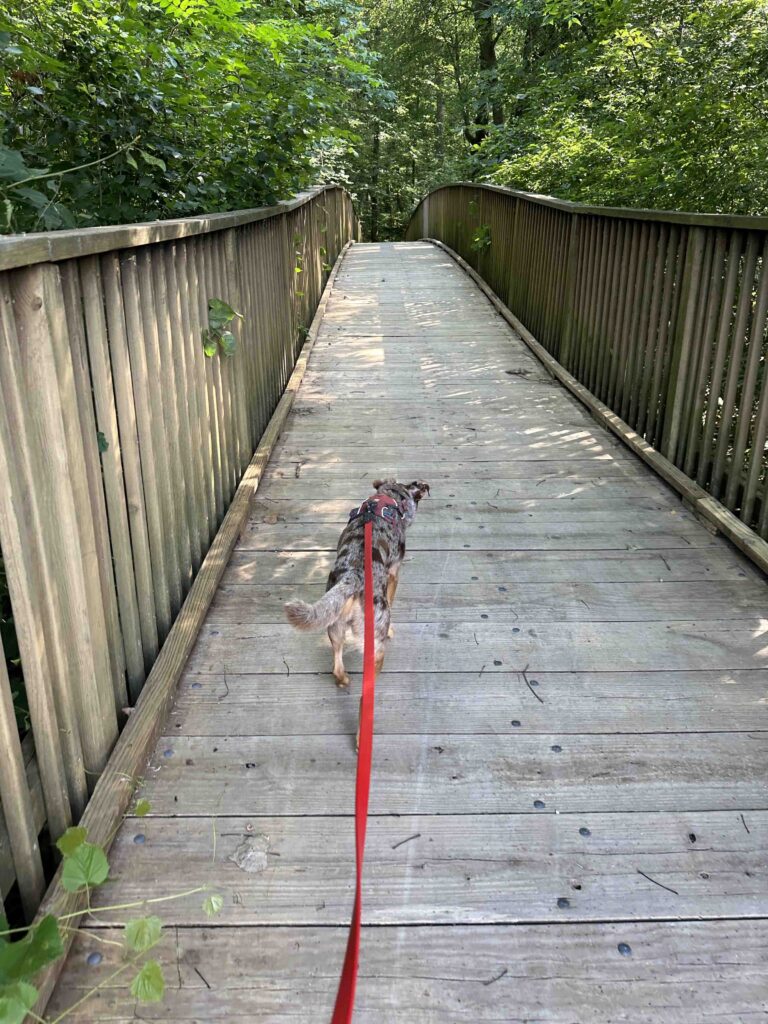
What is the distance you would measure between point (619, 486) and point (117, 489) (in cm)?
287

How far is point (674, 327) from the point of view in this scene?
430 centimetres

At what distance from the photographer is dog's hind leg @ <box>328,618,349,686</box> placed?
7.98ft

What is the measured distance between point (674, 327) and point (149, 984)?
3.92m

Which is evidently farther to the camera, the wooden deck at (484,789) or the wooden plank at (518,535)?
the wooden plank at (518,535)

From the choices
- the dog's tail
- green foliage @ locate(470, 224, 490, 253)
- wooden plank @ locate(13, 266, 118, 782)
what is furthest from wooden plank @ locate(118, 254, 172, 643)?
green foliage @ locate(470, 224, 490, 253)

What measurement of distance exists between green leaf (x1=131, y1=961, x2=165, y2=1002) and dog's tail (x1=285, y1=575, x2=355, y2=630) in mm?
925

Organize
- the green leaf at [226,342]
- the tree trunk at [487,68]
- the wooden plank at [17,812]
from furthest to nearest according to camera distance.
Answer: the tree trunk at [487,68] < the green leaf at [226,342] < the wooden plank at [17,812]

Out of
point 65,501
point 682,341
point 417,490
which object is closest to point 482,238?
point 682,341

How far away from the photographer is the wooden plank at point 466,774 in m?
2.06

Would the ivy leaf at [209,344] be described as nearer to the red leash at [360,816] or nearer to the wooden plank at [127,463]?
→ the wooden plank at [127,463]

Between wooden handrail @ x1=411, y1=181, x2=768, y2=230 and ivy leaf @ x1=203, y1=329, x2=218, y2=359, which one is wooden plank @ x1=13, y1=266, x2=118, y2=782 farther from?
wooden handrail @ x1=411, y1=181, x2=768, y2=230

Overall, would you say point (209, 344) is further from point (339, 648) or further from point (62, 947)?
point (62, 947)

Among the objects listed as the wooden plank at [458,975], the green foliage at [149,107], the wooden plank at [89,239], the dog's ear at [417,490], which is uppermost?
the green foliage at [149,107]

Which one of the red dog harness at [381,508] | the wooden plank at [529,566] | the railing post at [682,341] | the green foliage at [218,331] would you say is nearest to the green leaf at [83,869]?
the red dog harness at [381,508]
